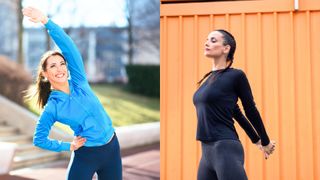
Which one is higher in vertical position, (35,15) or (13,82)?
(35,15)

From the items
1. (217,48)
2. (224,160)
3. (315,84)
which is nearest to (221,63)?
(217,48)

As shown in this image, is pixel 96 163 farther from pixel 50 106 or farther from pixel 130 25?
pixel 130 25

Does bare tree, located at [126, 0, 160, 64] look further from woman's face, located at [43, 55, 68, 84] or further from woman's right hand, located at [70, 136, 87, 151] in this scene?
woman's right hand, located at [70, 136, 87, 151]

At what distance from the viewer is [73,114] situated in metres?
1.83

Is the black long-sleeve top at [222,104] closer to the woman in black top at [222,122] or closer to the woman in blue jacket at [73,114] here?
the woman in black top at [222,122]

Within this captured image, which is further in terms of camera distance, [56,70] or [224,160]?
[56,70]

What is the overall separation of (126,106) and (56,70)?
17.3 ft

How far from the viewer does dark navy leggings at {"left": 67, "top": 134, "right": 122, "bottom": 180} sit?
1.75 meters

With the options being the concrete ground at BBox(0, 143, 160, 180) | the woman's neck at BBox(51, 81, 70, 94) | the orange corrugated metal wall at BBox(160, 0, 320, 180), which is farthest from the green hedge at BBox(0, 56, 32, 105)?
the woman's neck at BBox(51, 81, 70, 94)

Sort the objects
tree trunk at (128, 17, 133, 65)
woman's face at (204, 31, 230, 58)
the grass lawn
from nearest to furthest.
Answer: woman's face at (204, 31, 230, 58) → the grass lawn → tree trunk at (128, 17, 133, 65)

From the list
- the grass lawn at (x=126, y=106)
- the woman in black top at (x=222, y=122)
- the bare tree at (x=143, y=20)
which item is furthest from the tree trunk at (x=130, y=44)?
the woman in black top at (x=222, y=122)

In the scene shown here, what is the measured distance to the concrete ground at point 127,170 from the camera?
12.4 feet

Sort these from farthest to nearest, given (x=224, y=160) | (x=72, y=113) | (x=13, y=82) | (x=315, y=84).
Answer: (x=13, y=82), (x=315, y=84), (x=72, y=113), (x=224, y=160)

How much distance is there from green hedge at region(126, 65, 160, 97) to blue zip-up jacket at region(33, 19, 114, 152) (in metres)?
5.90
